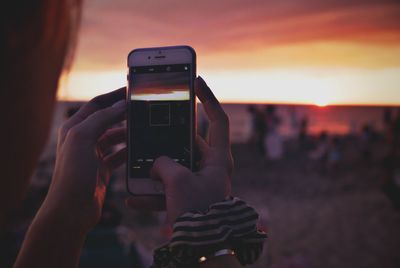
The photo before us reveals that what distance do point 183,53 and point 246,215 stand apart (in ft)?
3.13

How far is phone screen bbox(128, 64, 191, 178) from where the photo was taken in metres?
1.62

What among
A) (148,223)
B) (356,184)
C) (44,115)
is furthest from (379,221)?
(44,115)

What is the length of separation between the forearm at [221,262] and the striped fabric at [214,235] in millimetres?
22

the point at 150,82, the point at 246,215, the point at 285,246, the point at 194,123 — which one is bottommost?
the point at 285,246

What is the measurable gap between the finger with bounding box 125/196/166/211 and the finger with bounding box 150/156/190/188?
6.5 inches

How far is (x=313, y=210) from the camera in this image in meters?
8.52

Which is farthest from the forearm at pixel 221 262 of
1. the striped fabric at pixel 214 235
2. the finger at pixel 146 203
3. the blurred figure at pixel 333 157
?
the blurred figure at pixel 333 157

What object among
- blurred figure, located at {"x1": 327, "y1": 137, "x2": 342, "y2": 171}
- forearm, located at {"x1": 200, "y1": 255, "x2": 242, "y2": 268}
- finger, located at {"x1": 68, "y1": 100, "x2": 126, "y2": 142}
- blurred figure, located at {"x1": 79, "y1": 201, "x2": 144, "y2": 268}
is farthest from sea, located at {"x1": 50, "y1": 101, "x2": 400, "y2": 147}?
blurred figure, located at {"x1": 327, "y1": 137, "x2": 342, "y2": 171}

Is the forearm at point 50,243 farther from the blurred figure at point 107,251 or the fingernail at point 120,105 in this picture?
the blurred figure at point 107,251

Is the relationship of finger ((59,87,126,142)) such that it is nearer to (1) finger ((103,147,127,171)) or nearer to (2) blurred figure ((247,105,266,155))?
(1) finger ((103,147,127,171))

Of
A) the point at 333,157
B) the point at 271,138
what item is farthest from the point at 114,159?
the point at 271,138

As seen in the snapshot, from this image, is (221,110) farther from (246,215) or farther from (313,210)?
(313,210)

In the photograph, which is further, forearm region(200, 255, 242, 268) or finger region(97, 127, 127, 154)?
finger region(97, 127, 127, 154)

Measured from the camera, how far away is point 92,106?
137 centimetres
